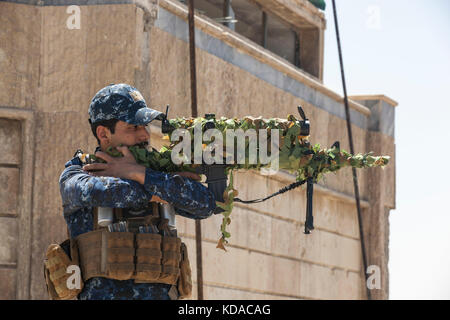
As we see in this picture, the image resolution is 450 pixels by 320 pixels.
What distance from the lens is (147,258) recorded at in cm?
510

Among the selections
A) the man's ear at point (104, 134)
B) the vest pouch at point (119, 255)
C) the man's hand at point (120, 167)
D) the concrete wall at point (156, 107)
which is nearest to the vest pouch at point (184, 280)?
the vest pouch at point (119, 255)

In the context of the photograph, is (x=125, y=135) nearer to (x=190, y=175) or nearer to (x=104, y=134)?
(x=104, y=134)

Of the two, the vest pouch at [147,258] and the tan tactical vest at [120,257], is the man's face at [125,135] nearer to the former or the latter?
the tan tactical vest at [120,257]

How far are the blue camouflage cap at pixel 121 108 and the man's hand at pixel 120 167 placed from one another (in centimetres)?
19

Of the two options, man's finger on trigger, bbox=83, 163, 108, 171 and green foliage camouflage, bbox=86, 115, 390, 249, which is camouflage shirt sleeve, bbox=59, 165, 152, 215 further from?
green foliage camouflage, bbox=86, 115, 390, 249

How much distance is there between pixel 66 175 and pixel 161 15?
520 cm

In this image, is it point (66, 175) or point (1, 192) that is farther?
point (1, 192)

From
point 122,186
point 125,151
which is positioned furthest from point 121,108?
point 122,186

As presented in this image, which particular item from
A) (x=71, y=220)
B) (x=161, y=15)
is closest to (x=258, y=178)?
(x=161, y=15)

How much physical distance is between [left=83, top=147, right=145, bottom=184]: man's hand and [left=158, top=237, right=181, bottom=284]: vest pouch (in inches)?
16.8

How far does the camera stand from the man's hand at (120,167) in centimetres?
504
